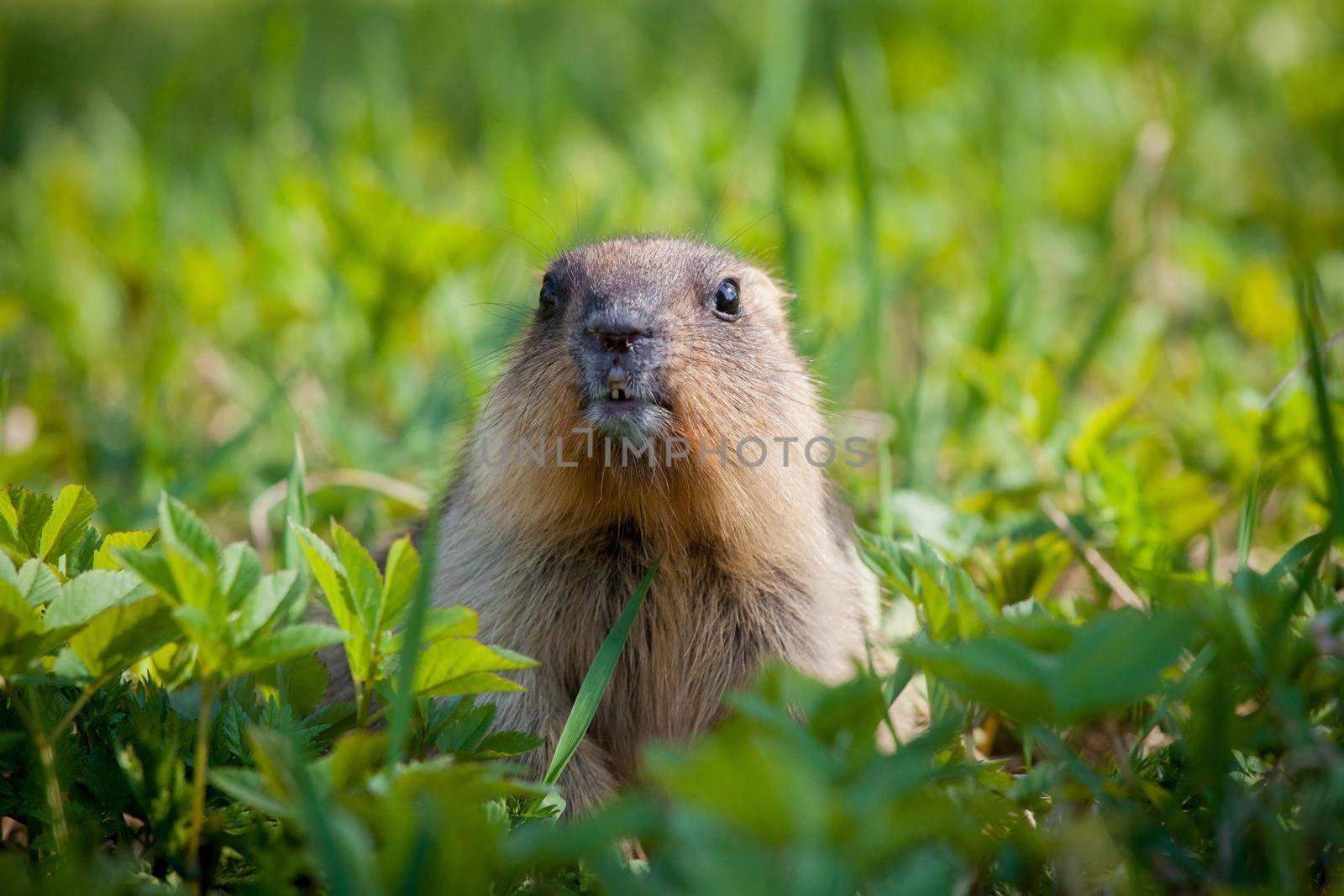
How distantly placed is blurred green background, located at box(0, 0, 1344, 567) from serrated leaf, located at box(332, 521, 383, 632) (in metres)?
1.74

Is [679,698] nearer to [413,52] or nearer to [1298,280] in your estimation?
[1298,280]

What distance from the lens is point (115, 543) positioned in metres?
2.76

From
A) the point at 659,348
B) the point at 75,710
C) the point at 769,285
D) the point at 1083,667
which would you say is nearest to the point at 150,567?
the point at 75,710

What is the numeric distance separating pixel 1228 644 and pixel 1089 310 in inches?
165

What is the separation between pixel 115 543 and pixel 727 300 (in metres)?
1.96

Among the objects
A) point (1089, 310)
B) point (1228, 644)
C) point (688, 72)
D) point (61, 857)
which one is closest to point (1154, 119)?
point (1089, 310)

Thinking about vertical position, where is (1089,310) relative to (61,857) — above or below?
above

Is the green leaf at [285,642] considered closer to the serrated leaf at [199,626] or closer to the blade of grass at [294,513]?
the serrated leaf at [199,626]

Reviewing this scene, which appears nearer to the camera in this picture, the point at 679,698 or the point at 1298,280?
the point at 1298,280

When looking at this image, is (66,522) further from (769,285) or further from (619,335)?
(769,285)

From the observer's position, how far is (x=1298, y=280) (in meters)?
2.70

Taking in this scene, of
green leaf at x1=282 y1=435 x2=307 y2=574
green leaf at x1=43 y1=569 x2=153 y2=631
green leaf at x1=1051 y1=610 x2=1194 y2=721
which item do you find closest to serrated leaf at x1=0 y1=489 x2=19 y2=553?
green leaf at x1=43 y1=569 x2=153 y2=631

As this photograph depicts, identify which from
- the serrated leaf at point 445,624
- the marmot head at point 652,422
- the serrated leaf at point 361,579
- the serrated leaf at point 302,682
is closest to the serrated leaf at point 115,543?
A: the serrated leaf at point 302,682

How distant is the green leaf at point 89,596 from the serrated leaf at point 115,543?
0.67ft
